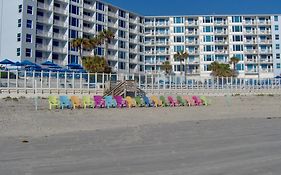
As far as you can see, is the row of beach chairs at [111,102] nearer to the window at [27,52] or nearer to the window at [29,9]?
the window at [27,52]

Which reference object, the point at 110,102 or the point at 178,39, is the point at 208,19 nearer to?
the point at 178,39

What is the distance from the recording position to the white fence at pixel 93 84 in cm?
2770

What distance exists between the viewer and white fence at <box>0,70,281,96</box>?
27.7 m

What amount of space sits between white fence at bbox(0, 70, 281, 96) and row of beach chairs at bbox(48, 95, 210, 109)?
533 cm

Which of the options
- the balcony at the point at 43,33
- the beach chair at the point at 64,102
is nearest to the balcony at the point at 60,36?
the balcony at the point at 43,33

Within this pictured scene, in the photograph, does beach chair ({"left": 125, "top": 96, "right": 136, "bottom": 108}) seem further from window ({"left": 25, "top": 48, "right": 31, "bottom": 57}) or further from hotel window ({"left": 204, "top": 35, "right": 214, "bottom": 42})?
hotel window ({"left": 204, "top": 35, "right": 214, "bottom": 42})

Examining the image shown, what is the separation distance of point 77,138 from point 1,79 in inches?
720

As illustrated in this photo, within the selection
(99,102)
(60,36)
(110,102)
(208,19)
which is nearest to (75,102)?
(99,102)

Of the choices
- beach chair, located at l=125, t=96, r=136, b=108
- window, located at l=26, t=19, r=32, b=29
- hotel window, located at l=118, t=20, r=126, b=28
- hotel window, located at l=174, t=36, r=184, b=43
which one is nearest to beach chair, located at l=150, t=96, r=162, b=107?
beach chair, located at l=125, t=96, r=136, b=108

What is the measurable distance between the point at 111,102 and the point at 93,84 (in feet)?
25.8

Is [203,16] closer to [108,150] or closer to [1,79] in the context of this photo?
[1,79]

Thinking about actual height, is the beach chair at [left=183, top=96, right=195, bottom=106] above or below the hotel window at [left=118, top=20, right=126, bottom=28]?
below

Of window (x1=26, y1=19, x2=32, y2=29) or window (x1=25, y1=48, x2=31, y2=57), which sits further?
window (x1=26, y1=19, x2=32, y2=29)

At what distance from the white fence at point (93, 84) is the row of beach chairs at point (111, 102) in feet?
17.5
